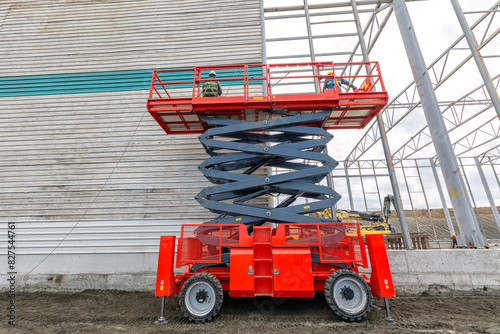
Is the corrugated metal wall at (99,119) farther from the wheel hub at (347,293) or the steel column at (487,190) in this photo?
the steel column at (487,190)

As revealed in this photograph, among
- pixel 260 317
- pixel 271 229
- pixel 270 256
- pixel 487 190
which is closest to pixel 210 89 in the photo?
pixel 271 229

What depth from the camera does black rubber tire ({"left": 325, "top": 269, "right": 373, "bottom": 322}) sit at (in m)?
4.16

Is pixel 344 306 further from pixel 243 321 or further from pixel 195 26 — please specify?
pixel 195 26

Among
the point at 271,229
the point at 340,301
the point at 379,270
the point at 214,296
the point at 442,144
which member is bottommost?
the point at 340,301

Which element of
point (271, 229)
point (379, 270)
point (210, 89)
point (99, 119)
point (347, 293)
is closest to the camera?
point (347, 293)

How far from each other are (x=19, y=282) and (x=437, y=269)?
11.5 metres

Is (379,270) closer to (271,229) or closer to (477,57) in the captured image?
(271,229)

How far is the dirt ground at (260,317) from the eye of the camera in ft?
13.0

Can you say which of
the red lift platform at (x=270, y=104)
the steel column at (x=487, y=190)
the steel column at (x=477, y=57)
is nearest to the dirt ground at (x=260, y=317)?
the red lift platform at (x=270, y=104)

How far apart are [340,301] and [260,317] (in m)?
1.52

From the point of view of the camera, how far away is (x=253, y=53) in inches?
353

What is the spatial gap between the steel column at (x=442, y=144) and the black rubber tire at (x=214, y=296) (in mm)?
7355

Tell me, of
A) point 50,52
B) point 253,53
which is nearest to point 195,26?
point 253,53

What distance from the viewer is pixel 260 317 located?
448cm
